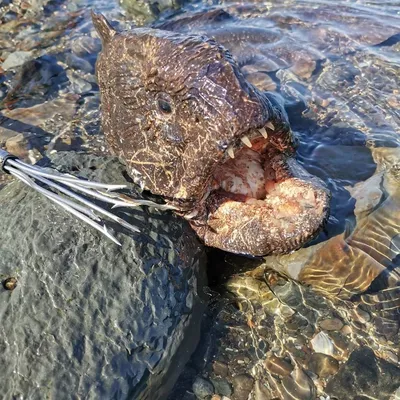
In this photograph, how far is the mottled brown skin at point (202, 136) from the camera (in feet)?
9.81

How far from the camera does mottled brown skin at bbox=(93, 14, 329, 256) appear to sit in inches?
118

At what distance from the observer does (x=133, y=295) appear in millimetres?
3102

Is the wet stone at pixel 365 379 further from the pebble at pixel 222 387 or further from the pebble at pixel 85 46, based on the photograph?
the pebble at pixel 85 46

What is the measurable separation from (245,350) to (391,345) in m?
0.94

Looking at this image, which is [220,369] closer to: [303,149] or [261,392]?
[261,392]

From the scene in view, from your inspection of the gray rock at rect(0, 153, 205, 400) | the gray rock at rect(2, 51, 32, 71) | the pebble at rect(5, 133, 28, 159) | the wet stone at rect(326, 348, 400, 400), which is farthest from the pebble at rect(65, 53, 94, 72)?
the wet stone at rect(326, 348, 400, 400)

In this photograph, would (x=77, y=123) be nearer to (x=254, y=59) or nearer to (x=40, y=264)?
(x=254, y=59)

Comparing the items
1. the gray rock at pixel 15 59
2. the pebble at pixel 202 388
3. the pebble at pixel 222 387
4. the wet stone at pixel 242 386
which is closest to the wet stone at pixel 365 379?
the wet stone at pixel 242 386

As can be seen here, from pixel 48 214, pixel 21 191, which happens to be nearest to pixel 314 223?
pixel 48 214

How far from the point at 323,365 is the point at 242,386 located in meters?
0.53

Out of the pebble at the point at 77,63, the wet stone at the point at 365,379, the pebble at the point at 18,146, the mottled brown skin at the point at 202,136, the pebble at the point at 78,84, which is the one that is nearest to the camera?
the mottled brown skin at the point at 202,136

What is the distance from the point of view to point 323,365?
3312 mm

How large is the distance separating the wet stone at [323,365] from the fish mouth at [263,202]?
0.72 meters

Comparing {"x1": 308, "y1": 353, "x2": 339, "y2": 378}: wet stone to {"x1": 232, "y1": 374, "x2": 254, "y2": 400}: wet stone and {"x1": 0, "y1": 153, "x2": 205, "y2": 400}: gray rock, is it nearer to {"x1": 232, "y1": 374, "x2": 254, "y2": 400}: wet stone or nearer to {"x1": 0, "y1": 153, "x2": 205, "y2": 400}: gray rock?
{"x1": 232, "y1": 374, "x2": 254, "y2": 400}: wet stone
